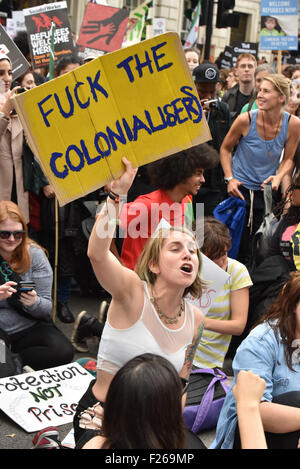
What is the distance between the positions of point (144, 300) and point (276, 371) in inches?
26.8

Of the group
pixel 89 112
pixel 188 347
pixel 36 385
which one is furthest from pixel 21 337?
pixel 89 112

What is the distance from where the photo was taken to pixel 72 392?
3887 millimetres

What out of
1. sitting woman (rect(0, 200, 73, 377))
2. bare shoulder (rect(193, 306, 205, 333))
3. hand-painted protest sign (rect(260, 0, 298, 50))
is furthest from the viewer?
hand-painted protest sign (rect(260, 0, 298, 50))

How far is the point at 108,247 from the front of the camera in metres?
2.45

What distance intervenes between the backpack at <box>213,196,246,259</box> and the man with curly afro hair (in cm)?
131

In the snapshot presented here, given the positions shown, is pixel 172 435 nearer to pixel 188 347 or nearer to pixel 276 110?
pixel 188 347

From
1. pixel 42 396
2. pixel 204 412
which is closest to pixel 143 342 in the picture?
pixel 204 412

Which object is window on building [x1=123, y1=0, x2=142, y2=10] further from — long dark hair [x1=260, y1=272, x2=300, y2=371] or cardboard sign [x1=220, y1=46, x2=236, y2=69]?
long dark hair [x1=260, y1=272, x2=300, y2=371]

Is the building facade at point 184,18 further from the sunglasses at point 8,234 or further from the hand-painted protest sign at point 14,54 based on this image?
the sunglasses at point 8,234

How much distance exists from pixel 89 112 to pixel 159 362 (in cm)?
112

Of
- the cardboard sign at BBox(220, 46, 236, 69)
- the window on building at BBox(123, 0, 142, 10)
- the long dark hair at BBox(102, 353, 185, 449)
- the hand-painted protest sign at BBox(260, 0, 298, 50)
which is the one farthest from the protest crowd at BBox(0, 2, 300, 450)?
the window on building at BBox(123, 0, 142, 10)

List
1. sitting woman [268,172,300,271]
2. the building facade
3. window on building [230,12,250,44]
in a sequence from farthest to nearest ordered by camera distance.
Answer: window on building [230,12,250,44] → the building facade → sitting woman [268,172,300,271]

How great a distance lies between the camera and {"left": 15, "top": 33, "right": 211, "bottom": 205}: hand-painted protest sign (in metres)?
2.60

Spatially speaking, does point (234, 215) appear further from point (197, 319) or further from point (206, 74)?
point (197, 319)
